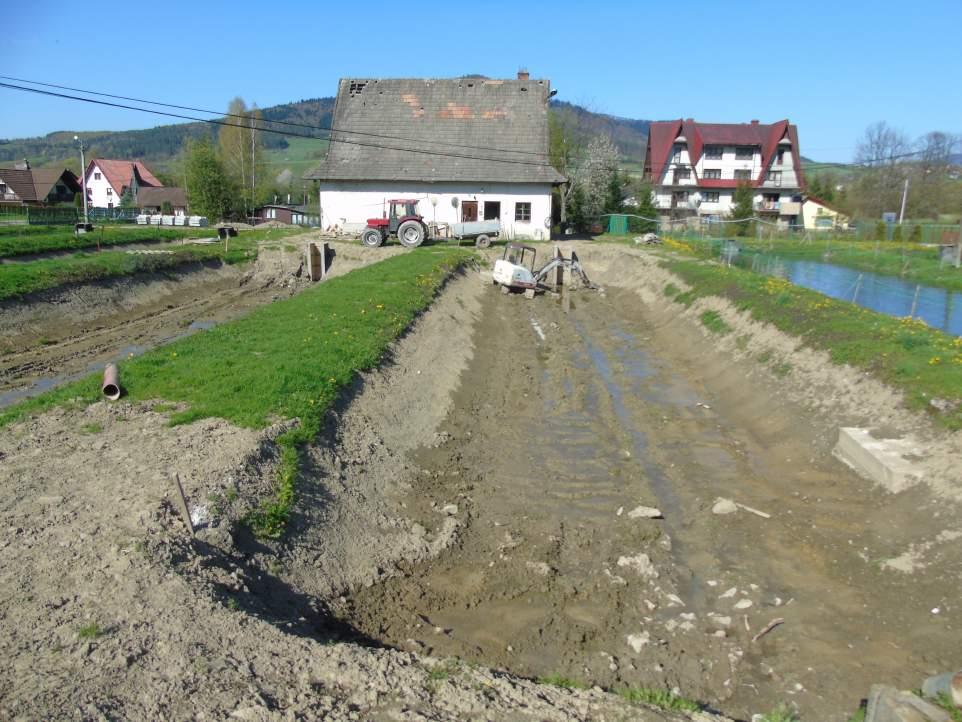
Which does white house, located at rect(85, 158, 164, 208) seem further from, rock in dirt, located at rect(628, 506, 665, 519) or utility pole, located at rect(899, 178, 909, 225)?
rock in dirt, located at rect(628, 506, 665, 519)

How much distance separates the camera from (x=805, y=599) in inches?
319

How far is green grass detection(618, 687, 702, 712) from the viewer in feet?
19.4

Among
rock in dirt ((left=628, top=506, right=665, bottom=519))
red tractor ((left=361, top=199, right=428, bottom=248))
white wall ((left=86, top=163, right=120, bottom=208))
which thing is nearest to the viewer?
rock in dirt ((left=628, top=506, right=665, bottom=519))

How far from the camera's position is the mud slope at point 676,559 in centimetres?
693

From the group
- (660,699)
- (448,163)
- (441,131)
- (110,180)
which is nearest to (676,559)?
(660,699)

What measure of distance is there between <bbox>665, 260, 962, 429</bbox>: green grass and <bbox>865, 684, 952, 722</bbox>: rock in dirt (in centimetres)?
636

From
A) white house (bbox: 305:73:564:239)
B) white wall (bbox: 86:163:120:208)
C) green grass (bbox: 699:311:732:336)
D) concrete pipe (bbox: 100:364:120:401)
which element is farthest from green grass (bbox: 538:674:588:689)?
white wall (bbox: 86:163:120:208)

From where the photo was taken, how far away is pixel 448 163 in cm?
4288

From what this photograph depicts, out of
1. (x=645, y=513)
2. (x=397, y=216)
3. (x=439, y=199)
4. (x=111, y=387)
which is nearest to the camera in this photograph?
(x=645, y=513)

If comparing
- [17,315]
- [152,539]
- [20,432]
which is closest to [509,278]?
[17,315]

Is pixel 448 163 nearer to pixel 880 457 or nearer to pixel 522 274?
pixel 522 274

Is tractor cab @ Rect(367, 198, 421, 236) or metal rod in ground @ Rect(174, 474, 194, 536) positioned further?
tractor cab @ Rect(367, 198, 421, 236)

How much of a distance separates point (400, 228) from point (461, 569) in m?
29.6

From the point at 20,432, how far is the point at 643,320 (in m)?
20.2
